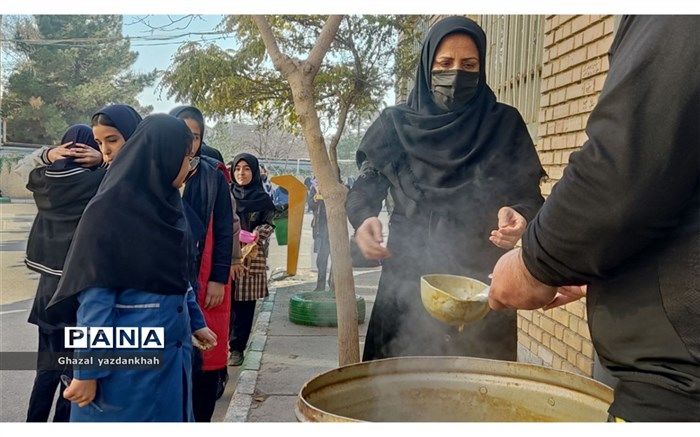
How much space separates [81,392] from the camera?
1654 millimetres

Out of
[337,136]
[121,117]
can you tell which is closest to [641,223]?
[121,117]

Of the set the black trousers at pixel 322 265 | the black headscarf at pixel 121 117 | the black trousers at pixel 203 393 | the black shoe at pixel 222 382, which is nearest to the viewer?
the black headscarf at pixel 121 117

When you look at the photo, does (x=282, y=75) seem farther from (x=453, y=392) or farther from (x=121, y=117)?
(x=453, y=392)

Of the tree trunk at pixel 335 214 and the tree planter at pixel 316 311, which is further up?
the tree trunk at pixel 335 214

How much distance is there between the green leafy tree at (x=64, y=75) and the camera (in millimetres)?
1837

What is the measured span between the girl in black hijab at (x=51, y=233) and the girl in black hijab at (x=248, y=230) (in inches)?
67.3

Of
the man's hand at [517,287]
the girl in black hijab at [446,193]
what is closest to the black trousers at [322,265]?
the girl in black hijab at [446,193]

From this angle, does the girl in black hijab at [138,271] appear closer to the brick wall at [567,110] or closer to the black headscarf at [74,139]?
the black headscarf at [74,139]

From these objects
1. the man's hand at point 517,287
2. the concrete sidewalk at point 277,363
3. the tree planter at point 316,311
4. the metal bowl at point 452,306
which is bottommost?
the concrete sidewalk at point 277,363

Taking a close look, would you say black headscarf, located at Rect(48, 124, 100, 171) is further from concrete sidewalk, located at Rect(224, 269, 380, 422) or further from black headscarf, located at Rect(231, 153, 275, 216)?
black headscarf, located at Rect(231, 153, 275, 216)

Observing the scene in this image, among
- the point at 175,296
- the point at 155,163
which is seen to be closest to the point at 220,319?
the point at 175,296

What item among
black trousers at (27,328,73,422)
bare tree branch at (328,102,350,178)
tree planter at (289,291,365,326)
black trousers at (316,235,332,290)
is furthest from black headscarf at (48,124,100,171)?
black trousers at (316,235,332,290)

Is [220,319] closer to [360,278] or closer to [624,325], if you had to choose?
[624,325]

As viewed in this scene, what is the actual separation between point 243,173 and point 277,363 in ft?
4.60
